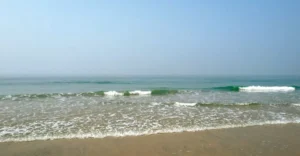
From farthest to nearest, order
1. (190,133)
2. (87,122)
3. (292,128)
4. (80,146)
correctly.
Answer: (87,122) < (292,128) < (190,133) < (80,146)

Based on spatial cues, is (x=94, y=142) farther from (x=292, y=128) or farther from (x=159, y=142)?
(x=292, y=128)

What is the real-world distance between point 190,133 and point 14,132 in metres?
6.47

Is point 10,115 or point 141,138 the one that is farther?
point 10,115

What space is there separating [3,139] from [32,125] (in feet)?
5.35

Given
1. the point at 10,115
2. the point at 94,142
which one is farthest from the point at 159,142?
the point at 10,115

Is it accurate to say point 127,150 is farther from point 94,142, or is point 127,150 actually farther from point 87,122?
point 87,122

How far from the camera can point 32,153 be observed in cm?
539

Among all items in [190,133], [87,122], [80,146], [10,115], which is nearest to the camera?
[80,146]

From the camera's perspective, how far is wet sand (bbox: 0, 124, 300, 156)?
5367 mm

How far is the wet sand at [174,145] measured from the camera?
5.37 meters

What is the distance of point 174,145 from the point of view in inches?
231

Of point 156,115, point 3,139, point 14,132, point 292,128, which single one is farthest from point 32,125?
point 292,128

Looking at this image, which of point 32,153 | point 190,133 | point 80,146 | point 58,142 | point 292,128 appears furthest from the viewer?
point 292,128

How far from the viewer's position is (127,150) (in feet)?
18.3
